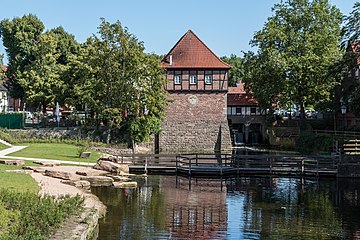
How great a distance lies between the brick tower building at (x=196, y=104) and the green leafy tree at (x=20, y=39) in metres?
16.1

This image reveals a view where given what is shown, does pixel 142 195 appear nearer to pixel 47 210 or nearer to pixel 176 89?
pixel 47 210

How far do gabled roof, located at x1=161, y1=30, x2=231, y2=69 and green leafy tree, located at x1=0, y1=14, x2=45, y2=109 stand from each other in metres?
15.6

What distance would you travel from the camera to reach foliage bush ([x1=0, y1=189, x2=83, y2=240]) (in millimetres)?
10734

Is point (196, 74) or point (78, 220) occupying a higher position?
point (196, 74)

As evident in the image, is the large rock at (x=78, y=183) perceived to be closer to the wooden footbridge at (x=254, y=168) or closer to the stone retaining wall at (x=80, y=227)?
the stone retaining wall at (x=80, y=227)

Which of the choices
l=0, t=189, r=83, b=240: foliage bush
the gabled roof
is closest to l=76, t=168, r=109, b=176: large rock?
l=0, t=189, r=83, b=240: foliage bush

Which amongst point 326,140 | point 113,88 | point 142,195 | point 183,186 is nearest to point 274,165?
point 183,186

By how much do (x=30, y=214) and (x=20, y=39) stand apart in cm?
4592

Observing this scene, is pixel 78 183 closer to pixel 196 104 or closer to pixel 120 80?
pixel 120 80

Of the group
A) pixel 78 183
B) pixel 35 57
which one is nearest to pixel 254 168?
A: pixel 78 183

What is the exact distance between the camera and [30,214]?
1231cm

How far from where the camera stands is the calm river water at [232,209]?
15.6 m

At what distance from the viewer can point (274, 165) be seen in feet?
101

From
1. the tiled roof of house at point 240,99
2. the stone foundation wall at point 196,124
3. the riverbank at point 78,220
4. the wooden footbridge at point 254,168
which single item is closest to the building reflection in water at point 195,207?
the wooden footbridge at point 254,168
